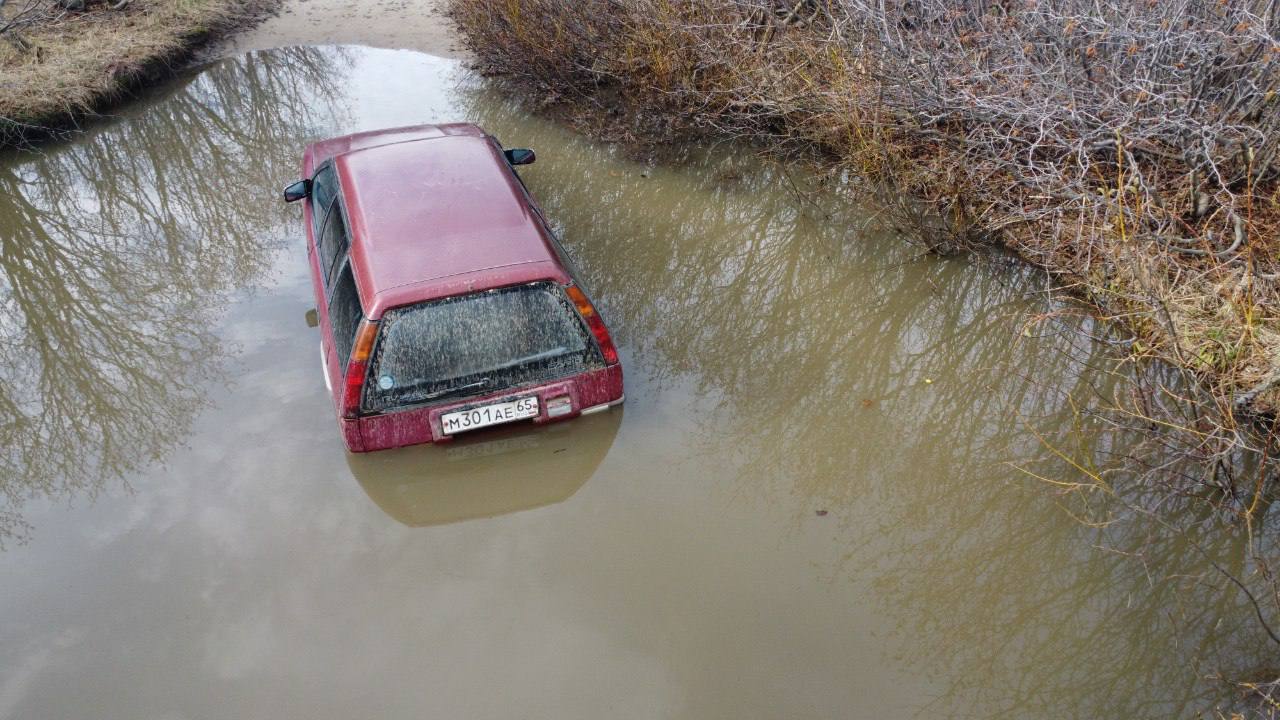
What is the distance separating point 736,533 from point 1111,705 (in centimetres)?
201

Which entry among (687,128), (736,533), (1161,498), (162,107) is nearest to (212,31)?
(162,107)

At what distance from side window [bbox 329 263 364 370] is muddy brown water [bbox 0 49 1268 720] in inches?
29.7

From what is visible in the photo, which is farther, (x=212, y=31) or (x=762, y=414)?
(x=212, y=31)

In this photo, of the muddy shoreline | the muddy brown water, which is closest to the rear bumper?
the muddy brown water

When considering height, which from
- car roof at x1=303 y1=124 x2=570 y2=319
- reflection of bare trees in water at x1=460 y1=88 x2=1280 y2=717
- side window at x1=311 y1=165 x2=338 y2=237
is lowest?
reflection of bare trees in water at x1=460 y1=88 x2=1280 y2=717

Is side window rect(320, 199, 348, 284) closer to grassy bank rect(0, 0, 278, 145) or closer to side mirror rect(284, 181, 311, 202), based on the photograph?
side mirror rect(284, 181, 311, 202)

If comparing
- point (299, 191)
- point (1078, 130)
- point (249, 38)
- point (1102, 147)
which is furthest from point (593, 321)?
point (249, 38)

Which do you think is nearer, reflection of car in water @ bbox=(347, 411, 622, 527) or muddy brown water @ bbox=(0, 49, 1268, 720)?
muddy brown water @ bbox=(0, 49, 1268, 720)

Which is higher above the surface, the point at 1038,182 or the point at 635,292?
the point at 1038,182

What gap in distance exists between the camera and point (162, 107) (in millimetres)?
11266

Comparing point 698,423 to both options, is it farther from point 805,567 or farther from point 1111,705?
point 1111,705

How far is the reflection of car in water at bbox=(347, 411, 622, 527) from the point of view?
521cm

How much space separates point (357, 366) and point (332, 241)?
1405 millimetres

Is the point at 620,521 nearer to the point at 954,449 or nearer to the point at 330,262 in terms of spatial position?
the point at 954,449
